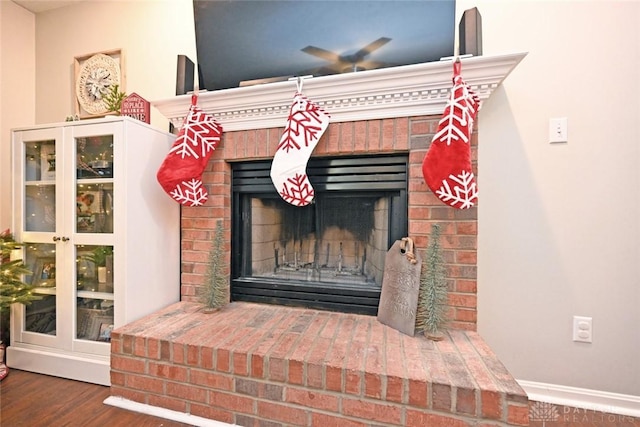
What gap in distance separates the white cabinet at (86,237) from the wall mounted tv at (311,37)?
0.57 meters

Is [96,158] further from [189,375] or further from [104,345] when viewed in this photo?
[189,375]

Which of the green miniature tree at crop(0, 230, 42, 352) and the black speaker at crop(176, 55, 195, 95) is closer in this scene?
the green miniature tree at crop(0, 230, 42, 352)

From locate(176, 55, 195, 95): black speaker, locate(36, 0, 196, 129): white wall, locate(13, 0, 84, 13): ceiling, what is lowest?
locate(176, 55, 195, 95): black speaker

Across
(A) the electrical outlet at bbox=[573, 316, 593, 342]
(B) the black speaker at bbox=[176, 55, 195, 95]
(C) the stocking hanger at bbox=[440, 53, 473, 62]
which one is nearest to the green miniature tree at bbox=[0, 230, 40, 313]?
(B) the black speaker at bbox=[176, 55, 195, 95]

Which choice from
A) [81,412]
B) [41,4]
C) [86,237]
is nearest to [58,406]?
[81,412]

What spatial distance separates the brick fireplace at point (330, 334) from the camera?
910 millimetres

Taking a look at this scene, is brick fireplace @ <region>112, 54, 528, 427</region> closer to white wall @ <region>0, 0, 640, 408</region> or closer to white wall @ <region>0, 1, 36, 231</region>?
white wall @ <region>0, 0, 640, 408</region>

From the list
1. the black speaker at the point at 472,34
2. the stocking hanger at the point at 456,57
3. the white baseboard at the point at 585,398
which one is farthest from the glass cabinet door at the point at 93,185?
the white baseboard at the point at 585,398

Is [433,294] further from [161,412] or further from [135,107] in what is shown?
[135,107]

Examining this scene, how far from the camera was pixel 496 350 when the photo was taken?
1.38 metres

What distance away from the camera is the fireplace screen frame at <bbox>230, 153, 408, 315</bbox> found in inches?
54.2

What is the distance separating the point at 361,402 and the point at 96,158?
5.57 feet

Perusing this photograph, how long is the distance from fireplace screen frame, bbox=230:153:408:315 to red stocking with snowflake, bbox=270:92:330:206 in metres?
0.18

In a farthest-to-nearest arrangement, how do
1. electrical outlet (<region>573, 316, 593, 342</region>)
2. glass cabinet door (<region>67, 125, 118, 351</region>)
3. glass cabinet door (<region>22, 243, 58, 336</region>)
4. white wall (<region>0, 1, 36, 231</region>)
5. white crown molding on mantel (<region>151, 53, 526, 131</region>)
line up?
1. white wall (<region>0, 1, 36, 231</region>)
2. glass cabinet door (<region>22, 243, 58, 336</region>)
3. glass cabinet door (<region>67, 125, 118, 351</region>)
4. electrical outlet (<region>573, 316, 593, 342</region>)
5. white crown molding on mantel (<region>151, 53, 526, 131</region>)
